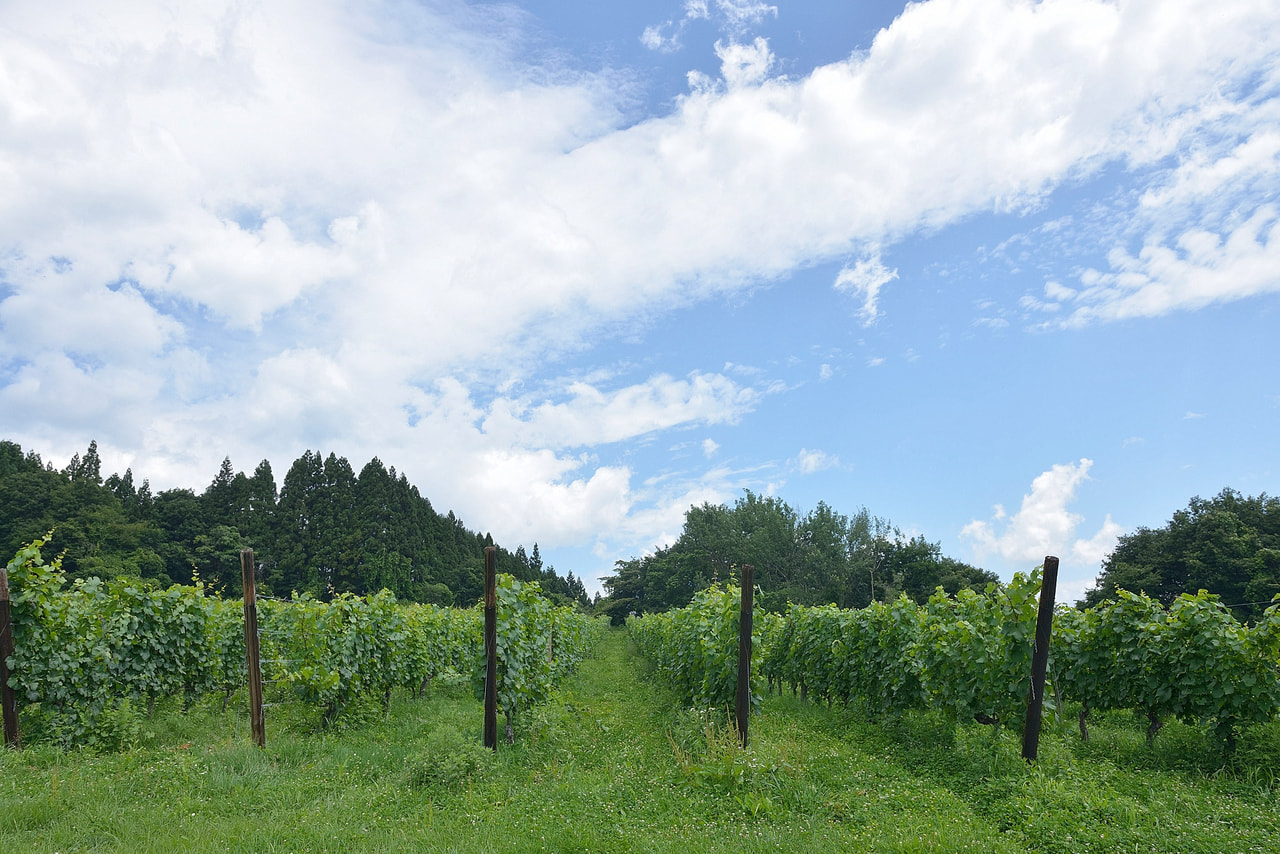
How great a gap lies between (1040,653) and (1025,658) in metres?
0.74

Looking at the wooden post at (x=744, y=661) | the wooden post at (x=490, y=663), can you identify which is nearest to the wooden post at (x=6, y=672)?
the wooden post at (x=490, y=663)

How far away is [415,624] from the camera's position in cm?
1490

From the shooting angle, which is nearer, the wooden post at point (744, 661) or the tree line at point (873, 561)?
the wooden post at point (744, 661)

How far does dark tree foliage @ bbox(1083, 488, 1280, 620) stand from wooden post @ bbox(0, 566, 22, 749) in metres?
40.5

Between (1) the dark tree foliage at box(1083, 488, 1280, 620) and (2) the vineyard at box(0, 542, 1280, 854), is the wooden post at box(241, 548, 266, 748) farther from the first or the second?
(1) the dark tree foliage at box(1083, 488, 1280, 620)

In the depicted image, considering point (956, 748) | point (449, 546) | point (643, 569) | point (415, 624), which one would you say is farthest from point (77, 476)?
point (956, 748)

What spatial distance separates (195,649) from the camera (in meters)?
12.0

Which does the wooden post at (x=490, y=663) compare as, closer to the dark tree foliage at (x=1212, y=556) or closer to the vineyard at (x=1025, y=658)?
the vineyard at (x=1025, y=658)

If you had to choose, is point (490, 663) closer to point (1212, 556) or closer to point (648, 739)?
point (648, 739)

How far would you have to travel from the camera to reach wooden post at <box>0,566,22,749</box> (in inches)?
332

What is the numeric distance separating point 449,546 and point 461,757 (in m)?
71.5

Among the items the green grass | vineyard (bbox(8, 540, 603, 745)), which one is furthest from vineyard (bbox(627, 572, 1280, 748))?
vineyard (bbox(8, 540, 603, 745))

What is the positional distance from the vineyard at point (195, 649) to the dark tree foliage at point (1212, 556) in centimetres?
3488

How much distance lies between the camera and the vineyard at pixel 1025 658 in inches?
322
